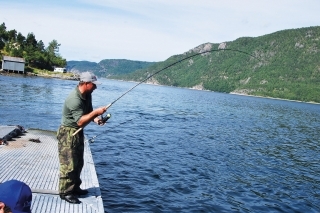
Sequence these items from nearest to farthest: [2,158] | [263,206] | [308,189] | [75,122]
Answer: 1. [75,122]
2. [2,158]
3. [263,206]
4. [308,189]

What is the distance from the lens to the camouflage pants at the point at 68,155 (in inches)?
241

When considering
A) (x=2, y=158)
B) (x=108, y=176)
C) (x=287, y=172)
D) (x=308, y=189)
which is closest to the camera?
(x=2, y=158)

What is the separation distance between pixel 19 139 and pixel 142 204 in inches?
206

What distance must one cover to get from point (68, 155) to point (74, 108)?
3.21ft

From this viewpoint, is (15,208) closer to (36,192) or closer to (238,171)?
(36,192)

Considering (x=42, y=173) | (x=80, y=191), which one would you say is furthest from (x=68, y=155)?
(x=42, y=173)

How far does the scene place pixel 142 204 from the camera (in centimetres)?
962

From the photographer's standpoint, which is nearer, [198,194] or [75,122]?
[75,122]

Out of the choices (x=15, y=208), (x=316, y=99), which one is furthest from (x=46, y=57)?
(x=316, y=99)

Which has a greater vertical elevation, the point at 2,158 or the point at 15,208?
the point at 15,208

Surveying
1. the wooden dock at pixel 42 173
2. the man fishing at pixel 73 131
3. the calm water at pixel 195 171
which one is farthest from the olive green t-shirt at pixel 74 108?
the calm water at pixel 195 171

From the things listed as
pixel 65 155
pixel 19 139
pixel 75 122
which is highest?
pixel 75 122

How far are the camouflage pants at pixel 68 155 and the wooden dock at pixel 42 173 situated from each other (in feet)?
1.35

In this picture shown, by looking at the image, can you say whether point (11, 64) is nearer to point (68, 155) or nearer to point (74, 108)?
point (68, 155)
